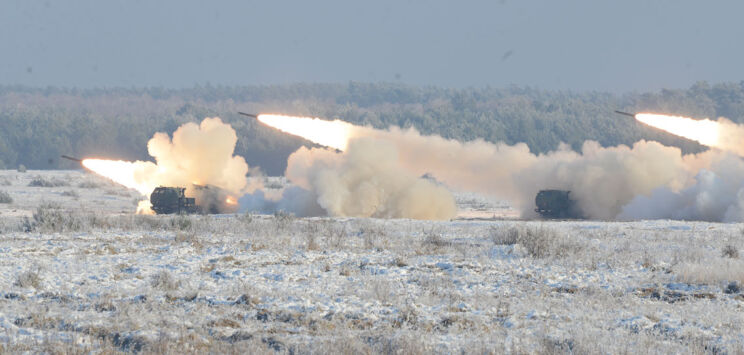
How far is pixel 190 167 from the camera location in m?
45.8

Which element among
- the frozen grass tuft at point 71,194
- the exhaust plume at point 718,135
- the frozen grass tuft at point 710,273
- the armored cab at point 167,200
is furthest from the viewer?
the frozen grass tuft at point 71,194

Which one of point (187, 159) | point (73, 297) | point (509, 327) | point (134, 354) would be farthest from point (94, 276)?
point (187, 159)

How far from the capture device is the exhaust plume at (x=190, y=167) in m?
45.5

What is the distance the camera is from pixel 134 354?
1301cm

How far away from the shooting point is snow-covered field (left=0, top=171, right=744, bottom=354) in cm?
1399

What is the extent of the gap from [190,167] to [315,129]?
19.6 feet

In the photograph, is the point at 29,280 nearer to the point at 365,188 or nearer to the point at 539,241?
the point at 539,241

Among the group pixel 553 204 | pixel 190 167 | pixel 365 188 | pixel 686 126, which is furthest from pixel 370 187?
pixel 686 126

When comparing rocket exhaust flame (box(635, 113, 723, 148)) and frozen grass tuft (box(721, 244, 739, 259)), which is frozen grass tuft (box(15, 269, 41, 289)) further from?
rocket exhaust flame (box(635, 113, 723, 148))

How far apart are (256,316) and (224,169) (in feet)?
105

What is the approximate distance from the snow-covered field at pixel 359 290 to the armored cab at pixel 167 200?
10816 millimetres

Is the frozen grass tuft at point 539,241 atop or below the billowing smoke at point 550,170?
below

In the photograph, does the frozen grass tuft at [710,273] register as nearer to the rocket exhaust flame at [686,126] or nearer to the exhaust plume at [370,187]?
the rocket exhaust flame at [686,126]

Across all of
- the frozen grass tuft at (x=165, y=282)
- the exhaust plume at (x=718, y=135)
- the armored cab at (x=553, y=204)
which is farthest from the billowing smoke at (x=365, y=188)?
the frozen grass tuft at (x=165, y=282)
